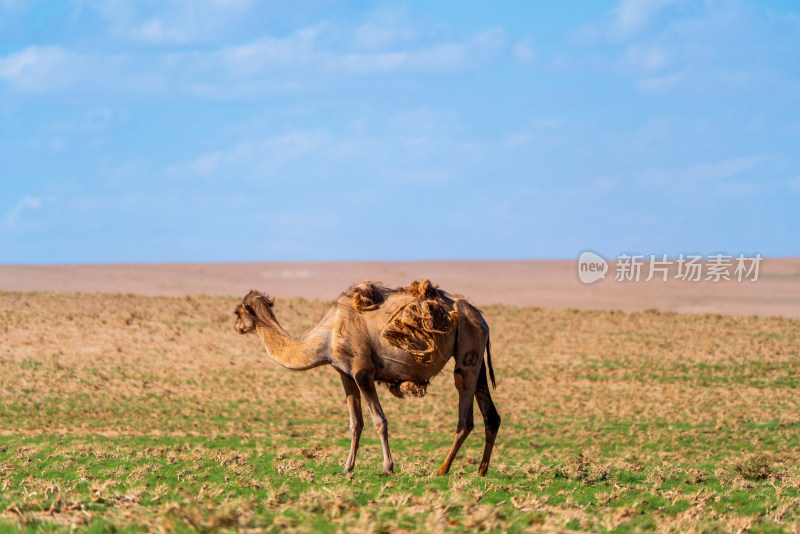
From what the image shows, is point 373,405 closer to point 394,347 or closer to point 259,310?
point 394,347

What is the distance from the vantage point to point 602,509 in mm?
10188

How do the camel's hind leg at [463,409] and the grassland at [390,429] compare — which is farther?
the camel's hind leg at [463,409]

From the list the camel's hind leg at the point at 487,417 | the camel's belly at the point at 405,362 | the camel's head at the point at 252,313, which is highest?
the camel's head at the point at 252,313

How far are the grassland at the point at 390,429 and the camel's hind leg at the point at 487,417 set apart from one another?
309 mm

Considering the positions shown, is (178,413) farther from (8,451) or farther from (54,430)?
(8,451)

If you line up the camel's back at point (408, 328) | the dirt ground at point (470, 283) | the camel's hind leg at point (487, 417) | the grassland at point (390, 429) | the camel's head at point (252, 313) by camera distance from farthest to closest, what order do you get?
1. the dirt ground at point (470, 283)
2. the camel's head at point (252, 313)
3. the camel's hind leg at point (487, 417)
4. the camel's back at point (408, 328)
5. the grassland at point (390, 429)

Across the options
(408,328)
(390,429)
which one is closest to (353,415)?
(408,328)

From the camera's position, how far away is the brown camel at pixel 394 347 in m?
12.5

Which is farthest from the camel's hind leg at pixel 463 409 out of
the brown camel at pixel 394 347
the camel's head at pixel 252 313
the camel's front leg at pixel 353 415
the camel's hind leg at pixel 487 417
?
the camel's head at pixel 252 313

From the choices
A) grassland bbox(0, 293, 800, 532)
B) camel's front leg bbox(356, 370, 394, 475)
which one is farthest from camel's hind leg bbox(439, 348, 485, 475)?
camel's front leg bbox(356, 370, 394, 475)

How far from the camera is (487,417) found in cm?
1301

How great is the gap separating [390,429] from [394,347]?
432 inches

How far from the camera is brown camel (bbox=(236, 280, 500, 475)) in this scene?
1250cm

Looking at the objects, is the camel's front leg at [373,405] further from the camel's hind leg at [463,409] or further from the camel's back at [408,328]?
the camel's hind leg at [463,409]
